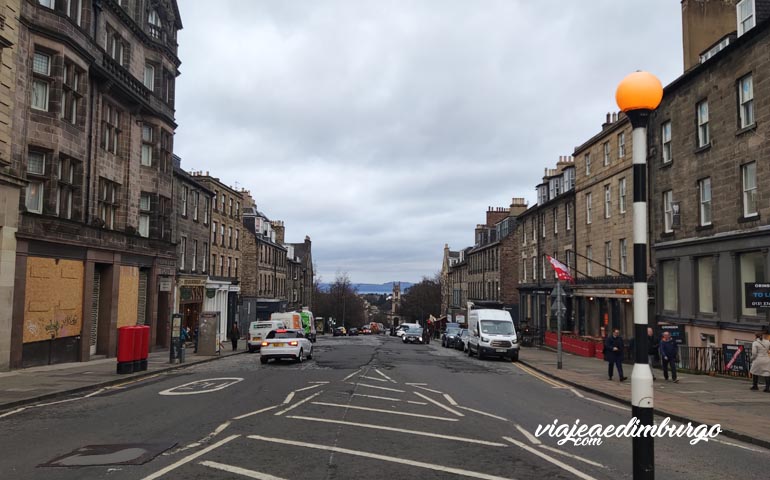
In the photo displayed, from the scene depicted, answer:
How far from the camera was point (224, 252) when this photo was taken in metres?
50.2

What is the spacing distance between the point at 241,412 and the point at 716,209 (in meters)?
20.4

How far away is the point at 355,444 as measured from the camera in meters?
9.38

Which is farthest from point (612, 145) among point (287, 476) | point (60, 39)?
point (287, 476)

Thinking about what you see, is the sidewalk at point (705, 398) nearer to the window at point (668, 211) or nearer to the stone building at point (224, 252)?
the window at point (668, 211)

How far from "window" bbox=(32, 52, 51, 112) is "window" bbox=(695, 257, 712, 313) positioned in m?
27.3

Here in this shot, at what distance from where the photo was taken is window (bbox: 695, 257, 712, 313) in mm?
24547

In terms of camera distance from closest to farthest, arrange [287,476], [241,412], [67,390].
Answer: [287,476] → [241,412] → [67,390]

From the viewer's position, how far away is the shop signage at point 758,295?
53.9 ft

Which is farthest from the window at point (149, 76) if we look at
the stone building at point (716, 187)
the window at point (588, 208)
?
the window at point (588, 208)

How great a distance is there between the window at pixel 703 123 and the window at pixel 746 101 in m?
2.19

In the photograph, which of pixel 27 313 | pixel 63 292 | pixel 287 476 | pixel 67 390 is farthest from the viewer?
pixel 63 292

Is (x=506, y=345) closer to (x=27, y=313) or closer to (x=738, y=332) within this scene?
(x=738, y=332)

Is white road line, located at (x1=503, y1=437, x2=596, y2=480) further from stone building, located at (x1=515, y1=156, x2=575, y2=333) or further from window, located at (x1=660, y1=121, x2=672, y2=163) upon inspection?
stone building, located at (x1=515, y1=156, x2=575, y2=333)

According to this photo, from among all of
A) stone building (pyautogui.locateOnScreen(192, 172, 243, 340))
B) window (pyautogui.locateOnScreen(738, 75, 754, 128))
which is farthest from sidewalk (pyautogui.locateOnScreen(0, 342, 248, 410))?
window (pyautogui.locateOnScreen(738, 75, 754, 128))
